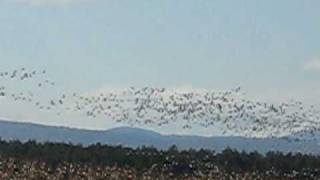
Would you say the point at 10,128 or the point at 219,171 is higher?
the point at 10,128

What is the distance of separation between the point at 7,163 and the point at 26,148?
39.8 feet

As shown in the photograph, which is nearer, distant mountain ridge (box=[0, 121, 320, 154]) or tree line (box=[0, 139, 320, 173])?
Answer: tree line (box=[0, 139, 320, 173])

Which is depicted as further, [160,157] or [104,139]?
[104,139]

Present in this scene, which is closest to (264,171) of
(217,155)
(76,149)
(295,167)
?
(295,167)

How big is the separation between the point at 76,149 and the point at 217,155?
19.4 ft

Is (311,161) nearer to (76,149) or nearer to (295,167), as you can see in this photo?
(295,167)

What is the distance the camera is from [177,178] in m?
36.7

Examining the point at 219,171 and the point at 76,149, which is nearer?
the point at 219,171

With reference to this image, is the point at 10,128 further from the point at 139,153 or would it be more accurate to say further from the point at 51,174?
the point at 51,174

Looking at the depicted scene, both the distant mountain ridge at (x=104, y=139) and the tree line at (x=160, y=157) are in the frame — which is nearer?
the tree line at (x=160, y=157)

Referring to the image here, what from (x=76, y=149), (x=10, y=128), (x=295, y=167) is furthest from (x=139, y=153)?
(x=10, y=128)

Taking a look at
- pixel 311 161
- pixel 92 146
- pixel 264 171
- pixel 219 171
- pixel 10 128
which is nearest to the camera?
pixel 219 171

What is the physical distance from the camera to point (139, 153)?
4841 cm

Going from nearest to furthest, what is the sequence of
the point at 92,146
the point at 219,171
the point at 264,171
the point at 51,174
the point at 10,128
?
the point at 51,174 → the point at 219,171 → the point at 264,171 → the point at 92,146 → the point at 10,128
